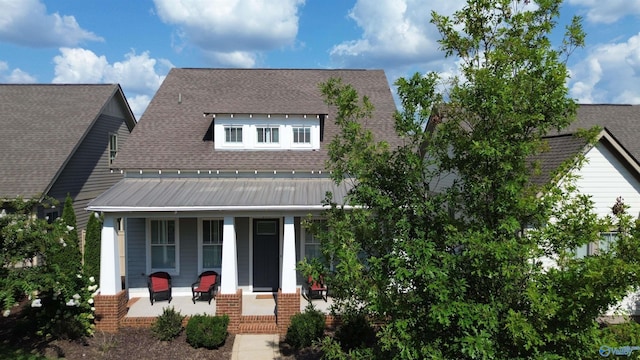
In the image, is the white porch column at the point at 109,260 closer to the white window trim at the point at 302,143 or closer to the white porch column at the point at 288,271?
the white porch column at the point at 288,271

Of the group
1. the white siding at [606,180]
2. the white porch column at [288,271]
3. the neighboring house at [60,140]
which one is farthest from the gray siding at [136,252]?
the white siding at [606,180]

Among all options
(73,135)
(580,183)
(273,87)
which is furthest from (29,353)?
(580,183)

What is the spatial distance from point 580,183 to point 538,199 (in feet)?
27.4

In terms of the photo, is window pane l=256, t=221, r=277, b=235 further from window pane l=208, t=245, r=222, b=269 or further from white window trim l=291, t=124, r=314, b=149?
white window trim l=291, t=124, r=314, b=149

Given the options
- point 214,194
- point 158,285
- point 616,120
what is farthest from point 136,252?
point 616,120

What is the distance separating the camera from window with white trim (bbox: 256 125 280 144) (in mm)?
16109

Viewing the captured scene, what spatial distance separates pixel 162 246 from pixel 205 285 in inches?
88.4

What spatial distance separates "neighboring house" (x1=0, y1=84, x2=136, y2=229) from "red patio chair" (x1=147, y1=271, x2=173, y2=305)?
5.59m

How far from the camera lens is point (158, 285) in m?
13.8

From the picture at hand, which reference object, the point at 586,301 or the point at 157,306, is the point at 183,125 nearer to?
the point at 157,306

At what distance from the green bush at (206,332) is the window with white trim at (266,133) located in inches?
278

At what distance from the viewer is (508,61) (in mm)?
5133

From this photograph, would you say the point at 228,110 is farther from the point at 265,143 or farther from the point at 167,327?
the point at 167,327

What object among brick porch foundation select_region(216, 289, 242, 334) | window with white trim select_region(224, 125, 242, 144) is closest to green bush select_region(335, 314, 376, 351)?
brick porch foundation select_region(216, 289, 242, 334)
